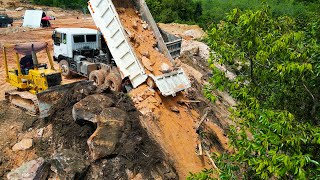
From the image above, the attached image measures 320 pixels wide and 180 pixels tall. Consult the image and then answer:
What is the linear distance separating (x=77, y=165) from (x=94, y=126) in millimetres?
1516

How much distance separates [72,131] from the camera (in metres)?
9.28

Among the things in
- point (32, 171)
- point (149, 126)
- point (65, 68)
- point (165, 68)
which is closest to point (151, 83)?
point (165, 68)

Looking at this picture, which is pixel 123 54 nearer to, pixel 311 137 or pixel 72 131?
pixel 72 131

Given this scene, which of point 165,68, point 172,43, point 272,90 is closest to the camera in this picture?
point 272,90

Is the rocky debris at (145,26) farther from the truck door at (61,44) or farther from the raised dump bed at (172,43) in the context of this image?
the truck door at (61,44)

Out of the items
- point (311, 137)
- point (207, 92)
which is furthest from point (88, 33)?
point (311, 137)

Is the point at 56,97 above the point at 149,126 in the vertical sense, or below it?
above

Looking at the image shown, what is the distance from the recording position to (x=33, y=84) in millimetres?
11227

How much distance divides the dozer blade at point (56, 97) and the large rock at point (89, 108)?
0.75m

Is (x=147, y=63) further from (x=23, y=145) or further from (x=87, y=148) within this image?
(x=23, y=145)

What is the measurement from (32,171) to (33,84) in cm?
409

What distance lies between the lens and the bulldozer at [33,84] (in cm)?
1002

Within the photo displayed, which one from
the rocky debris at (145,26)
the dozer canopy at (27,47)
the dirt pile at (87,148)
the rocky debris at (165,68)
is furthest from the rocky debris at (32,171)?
the rocky debris at (145,26)

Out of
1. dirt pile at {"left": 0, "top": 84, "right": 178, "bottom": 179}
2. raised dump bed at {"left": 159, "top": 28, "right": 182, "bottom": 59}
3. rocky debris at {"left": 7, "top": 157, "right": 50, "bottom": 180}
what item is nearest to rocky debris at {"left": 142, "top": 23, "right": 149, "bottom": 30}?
raised dump bed at {"left": 159, "top": 28, "right": 182, "bottom": 59}
